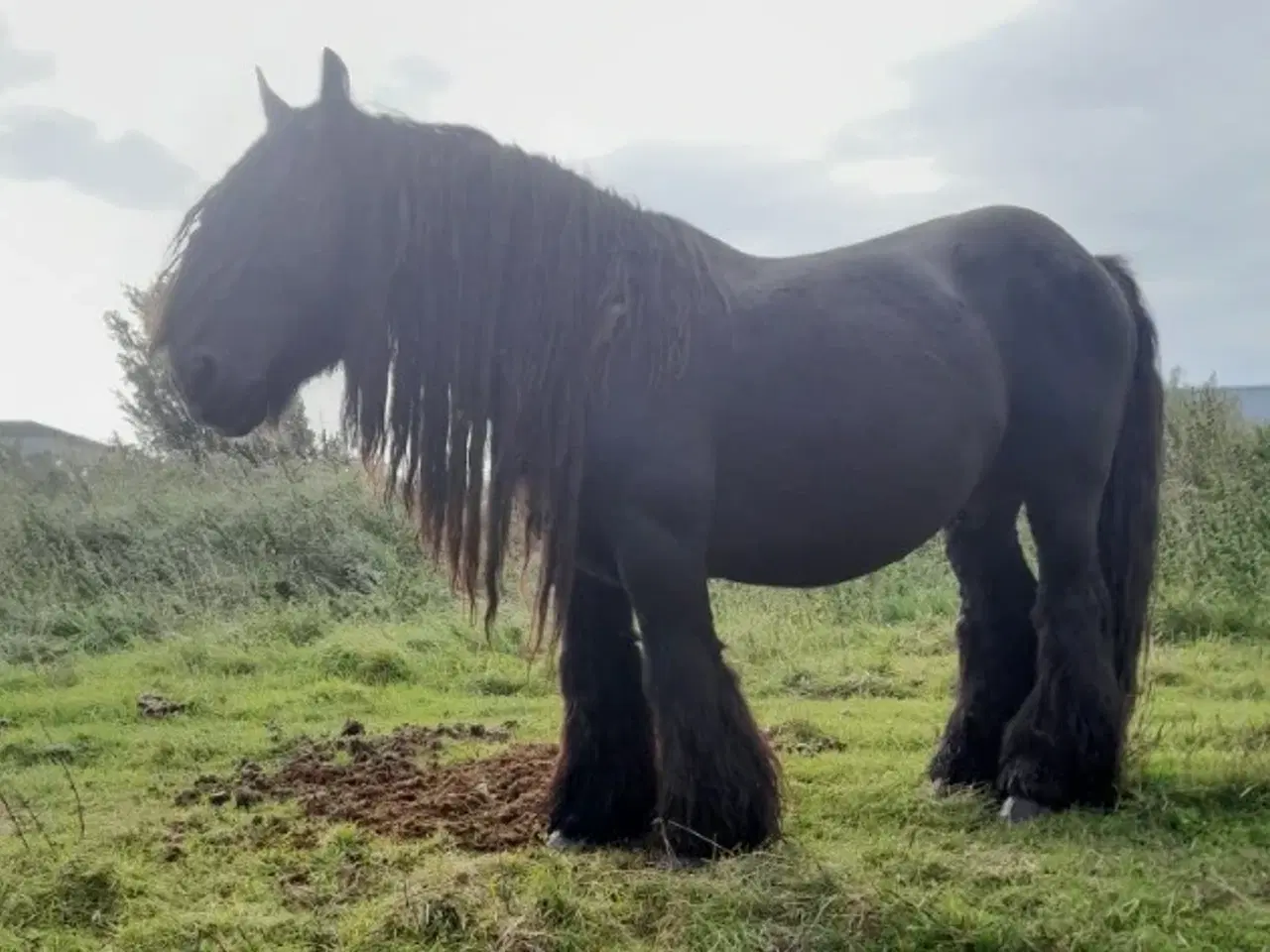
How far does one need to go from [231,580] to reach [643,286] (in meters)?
6.90

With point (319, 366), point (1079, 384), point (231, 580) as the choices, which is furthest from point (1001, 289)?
point (231, 580)

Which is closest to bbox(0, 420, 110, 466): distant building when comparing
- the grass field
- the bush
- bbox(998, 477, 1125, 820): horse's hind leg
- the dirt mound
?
the bush

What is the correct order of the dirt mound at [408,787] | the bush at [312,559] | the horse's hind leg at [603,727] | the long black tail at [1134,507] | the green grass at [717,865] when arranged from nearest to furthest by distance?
1. the green grass at [717,865]
2. the horse's hind leg at [603,727]
3. the dirt mound at [408,787]
4. the long black tail at [1134,507]
5. the bush at [312,559]

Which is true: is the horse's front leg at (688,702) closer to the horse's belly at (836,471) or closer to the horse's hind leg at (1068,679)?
the horse's belly at (836,471)

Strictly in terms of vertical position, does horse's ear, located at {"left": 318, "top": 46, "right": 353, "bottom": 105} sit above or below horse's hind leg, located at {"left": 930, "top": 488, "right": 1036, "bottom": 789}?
above

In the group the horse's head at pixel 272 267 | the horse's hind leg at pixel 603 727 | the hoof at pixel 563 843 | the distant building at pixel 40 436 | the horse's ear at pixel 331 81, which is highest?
the distant building at pixel 40 436

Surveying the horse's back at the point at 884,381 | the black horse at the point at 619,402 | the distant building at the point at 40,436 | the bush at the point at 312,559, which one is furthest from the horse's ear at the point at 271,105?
the distant building at the point at 40,436

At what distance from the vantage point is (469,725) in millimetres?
5395

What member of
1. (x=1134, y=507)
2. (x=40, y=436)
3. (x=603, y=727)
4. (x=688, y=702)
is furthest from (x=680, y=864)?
(x=40, y=436)

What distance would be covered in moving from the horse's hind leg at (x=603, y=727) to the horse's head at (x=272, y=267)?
1054 millimetres

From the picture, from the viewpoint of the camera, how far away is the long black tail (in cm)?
412

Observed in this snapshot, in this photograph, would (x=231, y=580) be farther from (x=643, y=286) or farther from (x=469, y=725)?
(x=643, y=286)

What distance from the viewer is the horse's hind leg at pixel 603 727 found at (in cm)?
361

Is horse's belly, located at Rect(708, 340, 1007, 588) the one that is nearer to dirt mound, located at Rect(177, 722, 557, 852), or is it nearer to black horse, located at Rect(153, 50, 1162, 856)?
black horse, located at Rect(153, 50, 1162, 856)
